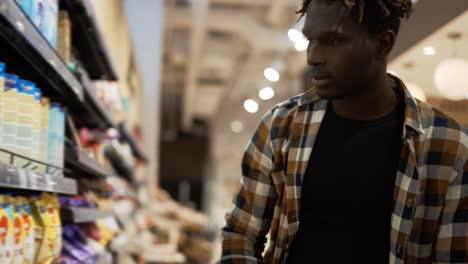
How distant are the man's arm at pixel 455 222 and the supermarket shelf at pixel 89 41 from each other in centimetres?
175

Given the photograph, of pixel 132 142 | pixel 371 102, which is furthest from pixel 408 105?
pixel 132 142

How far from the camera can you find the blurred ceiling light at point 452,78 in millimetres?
Result: 2508

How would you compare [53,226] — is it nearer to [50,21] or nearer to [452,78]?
[50,21]

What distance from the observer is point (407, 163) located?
62.6 inches

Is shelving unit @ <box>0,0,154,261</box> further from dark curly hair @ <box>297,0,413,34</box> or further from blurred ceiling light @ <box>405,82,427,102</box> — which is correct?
blurred ceiling light @ <box>405,82,427,102</box>

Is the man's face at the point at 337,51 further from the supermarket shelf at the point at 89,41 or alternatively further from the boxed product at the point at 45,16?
the supermarket shelf at the point at 89,41

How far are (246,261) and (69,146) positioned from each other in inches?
55.8

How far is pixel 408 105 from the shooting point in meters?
1.65

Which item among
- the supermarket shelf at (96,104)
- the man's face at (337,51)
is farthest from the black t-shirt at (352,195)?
the supermarket shelf at (96,104)

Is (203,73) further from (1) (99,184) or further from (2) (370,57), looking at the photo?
(2) (370,57)

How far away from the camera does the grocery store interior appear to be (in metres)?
2.00

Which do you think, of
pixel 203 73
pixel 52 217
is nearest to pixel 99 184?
pixel 52 217

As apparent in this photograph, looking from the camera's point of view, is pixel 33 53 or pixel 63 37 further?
pixel 63 37

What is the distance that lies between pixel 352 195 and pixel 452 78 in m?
1.16
